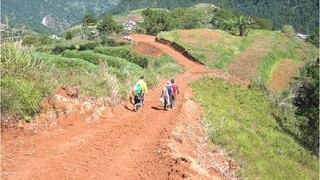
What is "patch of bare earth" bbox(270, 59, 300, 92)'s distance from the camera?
37688 millimetres

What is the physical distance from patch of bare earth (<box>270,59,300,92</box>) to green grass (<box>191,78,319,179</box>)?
29.5 ft

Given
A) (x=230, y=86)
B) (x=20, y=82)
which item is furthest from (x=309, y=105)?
(x=20, y=82)

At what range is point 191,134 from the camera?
51.3 ft

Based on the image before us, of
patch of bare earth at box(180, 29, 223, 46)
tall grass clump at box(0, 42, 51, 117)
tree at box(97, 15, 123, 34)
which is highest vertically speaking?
tall grass clump at box(0, 42, 51, 117)

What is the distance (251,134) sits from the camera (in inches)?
753

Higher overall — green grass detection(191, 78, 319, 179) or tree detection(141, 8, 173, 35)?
green grass detection(191, 78, 319, 179)

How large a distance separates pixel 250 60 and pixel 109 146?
28.0 meters

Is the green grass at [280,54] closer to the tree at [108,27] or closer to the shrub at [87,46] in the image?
the shrub at [87,46]

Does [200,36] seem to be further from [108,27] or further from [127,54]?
[108,27]

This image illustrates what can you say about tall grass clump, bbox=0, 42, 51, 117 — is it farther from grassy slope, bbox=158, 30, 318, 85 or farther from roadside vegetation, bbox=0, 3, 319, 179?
grassy slope, bbox=158, 30, 318, 85

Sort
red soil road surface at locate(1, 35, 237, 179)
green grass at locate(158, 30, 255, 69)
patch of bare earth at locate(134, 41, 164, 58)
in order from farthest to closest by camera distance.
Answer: patch of bare earth at locate(134, 41, 164, 58) → green grass at locate(158, 30, 255, 69) → red soil road surface at locate(1, 35, 237, 179)

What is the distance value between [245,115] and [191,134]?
8.22 metres

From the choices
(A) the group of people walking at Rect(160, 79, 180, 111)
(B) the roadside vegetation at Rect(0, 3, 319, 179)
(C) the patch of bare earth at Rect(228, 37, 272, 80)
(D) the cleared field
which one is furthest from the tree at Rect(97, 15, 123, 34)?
(A) the group of people walking at Rect(160, 79, 180, 111)

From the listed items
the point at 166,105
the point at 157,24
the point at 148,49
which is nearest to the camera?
the point at 166,105
